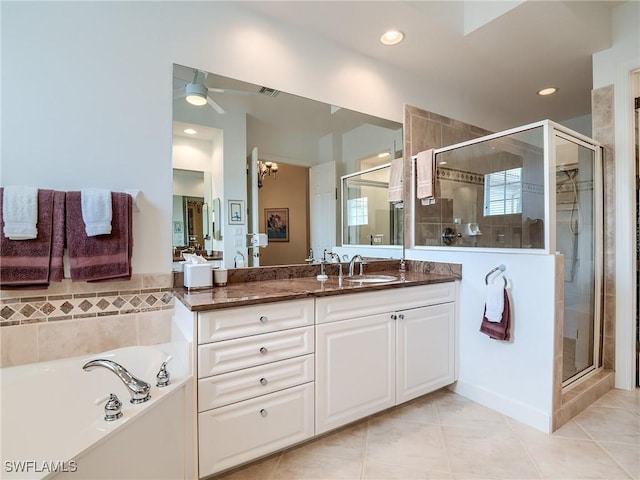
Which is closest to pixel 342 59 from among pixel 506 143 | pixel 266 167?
pixel 266 167

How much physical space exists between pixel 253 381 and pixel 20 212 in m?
1.29

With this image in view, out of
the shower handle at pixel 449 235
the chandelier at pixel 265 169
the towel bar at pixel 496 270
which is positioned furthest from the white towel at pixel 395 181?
the chandelier at pixel 265 169

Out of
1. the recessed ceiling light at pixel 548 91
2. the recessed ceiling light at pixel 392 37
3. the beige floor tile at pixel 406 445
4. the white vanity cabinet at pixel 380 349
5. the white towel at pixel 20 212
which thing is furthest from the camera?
the recessed ceiling light at pixel 548 91

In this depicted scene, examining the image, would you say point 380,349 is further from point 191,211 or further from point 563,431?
point 191,211

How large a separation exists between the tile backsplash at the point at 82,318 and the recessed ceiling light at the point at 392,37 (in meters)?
2.25

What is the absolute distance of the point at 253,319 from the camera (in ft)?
4.97

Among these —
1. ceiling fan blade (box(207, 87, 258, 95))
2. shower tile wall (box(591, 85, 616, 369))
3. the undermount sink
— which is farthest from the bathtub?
shower tile wall (box(591, 85, 616, 369))

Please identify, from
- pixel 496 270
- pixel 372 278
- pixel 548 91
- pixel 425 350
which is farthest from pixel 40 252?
pixel 548 91

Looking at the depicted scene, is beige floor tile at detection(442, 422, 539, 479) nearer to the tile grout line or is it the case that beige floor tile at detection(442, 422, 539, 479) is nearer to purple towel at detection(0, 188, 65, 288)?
the tile grout line

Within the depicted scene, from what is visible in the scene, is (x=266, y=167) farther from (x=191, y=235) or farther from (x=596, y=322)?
(x=596, y=322)

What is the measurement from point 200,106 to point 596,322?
10.7 feet

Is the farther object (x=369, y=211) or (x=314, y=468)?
(x=369, y=211)

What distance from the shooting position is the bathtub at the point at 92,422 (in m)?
0.98

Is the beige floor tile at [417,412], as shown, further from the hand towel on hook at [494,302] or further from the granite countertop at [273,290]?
the granite countertop at [273,290]
